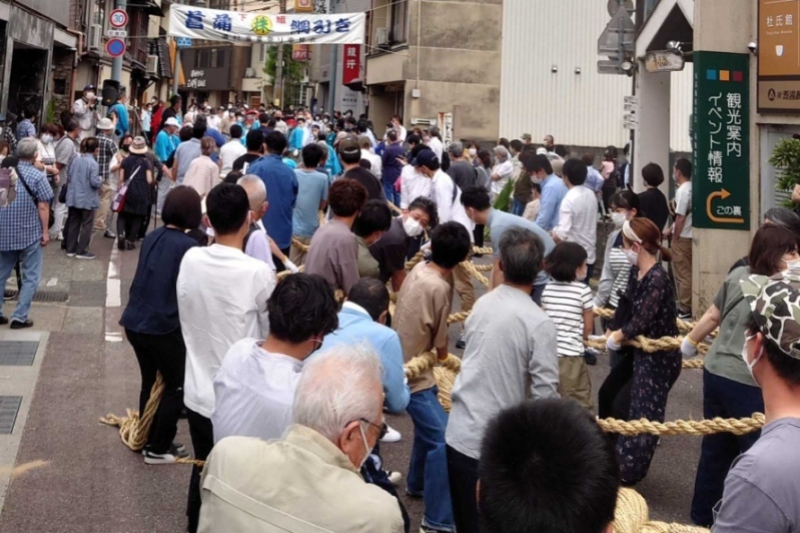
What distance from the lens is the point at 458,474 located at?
16.9 ft

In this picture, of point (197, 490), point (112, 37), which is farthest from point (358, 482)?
point (112, 37)

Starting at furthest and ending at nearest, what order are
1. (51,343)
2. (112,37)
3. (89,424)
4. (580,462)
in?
1. (112,37)
2. (51,343)
3. (89,424)
4. (580,462)

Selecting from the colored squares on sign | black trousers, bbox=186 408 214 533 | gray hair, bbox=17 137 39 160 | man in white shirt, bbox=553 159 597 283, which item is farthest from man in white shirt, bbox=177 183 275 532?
the colored squares on sign

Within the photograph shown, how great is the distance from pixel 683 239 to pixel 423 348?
7.47m

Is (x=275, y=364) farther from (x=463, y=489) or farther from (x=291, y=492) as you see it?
(x=463, y=489)

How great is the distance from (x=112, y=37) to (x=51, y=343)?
1595cm

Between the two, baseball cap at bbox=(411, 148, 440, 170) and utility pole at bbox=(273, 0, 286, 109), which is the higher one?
utility pole at bbox=(273, 0, 286, 109)

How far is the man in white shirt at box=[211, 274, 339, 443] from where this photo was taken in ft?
12.8

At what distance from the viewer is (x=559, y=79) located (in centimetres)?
2973

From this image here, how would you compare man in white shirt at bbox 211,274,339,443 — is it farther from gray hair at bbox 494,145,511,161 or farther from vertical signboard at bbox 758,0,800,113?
gray hair at bbox 494,145,511,161

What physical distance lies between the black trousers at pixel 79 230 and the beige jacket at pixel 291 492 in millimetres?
12918

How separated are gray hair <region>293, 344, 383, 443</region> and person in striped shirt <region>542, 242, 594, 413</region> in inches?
139

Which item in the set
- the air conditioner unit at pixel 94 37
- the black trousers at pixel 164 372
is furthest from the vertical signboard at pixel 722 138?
the air conditioner unit at pixel 94 37

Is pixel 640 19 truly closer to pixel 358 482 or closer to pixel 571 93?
pixel 571 93
